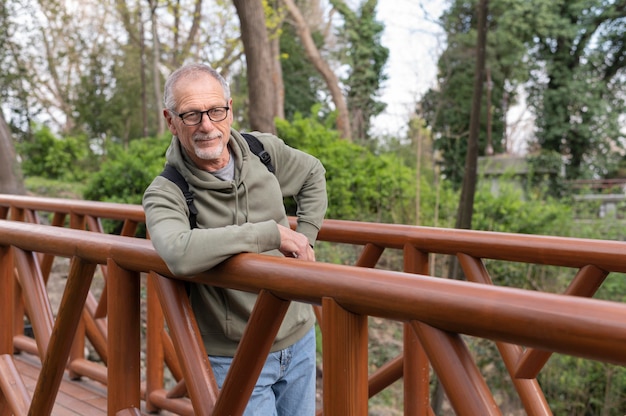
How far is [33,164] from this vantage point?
17.3 meters

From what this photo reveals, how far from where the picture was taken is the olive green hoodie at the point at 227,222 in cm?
149

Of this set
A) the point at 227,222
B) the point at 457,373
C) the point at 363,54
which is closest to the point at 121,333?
the point at 227,222

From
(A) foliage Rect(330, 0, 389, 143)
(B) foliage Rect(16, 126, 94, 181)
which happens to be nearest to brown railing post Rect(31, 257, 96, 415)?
(B) foliage Rect(16, 126, 94, 181)

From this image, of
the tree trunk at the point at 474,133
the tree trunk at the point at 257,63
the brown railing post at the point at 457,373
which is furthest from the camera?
the tree trunk at the point at 474,133

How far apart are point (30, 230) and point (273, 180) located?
0.80m

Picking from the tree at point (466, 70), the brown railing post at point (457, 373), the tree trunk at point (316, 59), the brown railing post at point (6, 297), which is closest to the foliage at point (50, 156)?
the tree trunk at point (316, 59)

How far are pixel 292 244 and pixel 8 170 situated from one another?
8206mm

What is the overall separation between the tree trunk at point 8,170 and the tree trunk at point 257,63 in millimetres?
3534

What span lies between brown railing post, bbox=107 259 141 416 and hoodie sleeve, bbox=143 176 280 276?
0.21m

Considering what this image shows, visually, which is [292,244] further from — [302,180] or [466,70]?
[466,70]

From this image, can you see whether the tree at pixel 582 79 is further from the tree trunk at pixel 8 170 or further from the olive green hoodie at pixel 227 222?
the olive green hoodie at pixel 227 222

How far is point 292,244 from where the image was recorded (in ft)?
5.58

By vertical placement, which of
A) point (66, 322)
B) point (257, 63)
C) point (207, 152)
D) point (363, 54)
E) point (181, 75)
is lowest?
point (66, 322)

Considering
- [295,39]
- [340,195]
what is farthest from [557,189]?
[295,39]
